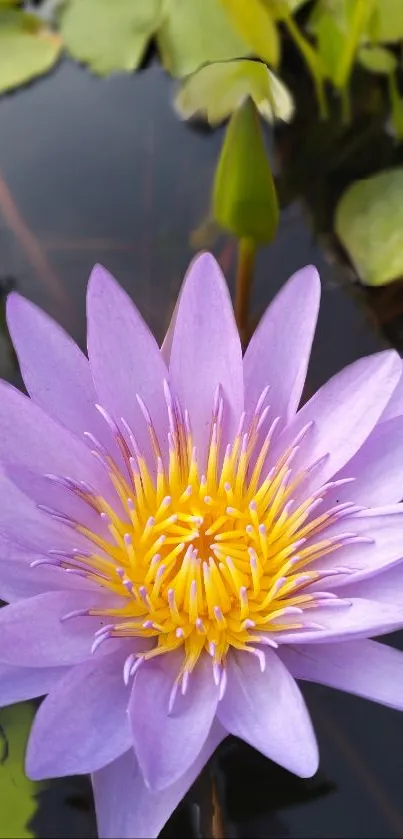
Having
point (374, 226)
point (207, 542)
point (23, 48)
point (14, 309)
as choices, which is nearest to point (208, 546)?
point (207, 542)

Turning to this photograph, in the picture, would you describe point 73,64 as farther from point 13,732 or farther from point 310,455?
point 13,732

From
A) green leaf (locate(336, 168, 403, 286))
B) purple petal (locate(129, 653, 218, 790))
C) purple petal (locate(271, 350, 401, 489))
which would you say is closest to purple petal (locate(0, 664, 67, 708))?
purple petal (locate(129, 653, 218, 790))

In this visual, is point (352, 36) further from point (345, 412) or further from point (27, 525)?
point (27, 525)

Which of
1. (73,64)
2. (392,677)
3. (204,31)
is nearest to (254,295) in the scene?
(204,31)

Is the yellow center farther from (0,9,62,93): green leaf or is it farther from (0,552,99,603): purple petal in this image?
(0,9,62,93): green leaf

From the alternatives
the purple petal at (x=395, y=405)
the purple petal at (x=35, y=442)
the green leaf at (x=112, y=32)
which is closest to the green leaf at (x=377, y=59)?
the green leaf at (x=112, y=32)

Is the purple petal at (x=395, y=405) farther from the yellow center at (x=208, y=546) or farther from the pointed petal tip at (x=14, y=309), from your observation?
the pointed petal tip at (x=14, y=309)
